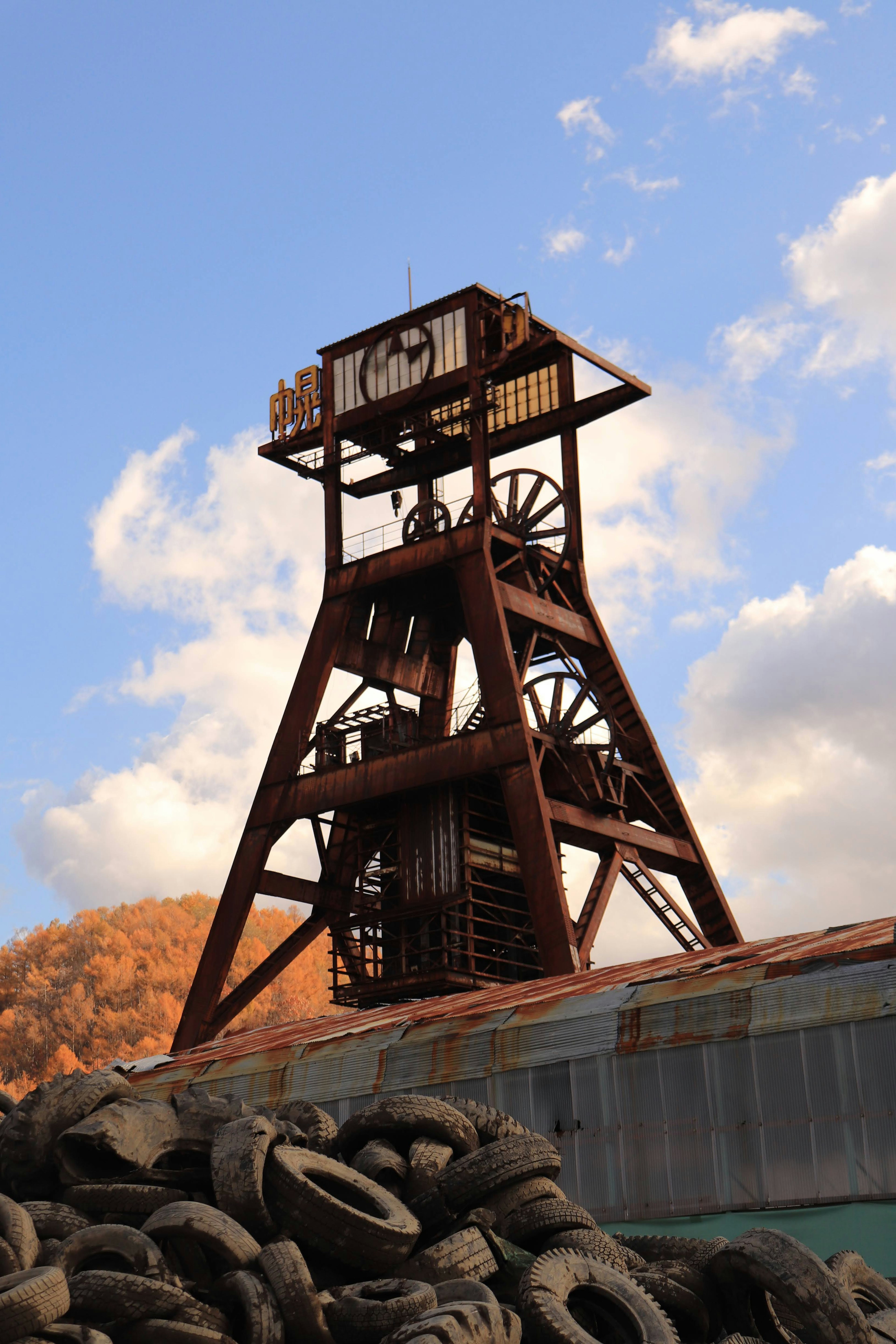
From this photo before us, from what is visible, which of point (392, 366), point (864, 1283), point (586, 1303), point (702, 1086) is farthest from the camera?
point (392, 366)

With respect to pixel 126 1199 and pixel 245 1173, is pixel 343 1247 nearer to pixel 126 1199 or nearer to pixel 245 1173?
pixel 245 1173

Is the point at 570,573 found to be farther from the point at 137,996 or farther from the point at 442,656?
the point at 137,996

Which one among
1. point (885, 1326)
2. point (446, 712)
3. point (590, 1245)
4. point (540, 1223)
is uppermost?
point (446, 712)

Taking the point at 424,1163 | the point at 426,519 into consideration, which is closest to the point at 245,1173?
the point at 424,1163

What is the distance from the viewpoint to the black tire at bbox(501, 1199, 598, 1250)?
9.62 meters

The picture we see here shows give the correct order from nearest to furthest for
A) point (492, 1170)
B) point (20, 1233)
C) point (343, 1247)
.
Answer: point (20, 1233) < point (343, 1247) < point (492, 1170)

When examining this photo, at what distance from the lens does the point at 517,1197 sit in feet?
32.6

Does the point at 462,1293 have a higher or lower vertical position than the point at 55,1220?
lower

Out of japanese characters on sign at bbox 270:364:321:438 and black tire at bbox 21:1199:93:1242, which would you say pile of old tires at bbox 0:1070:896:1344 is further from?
japanese characters on sign at bbox 270:364:321:438

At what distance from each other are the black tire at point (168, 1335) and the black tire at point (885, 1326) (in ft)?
13.8

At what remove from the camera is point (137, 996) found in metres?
80.0

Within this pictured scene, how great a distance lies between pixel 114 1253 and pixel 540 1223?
278 cm

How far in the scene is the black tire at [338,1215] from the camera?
8.71 metres

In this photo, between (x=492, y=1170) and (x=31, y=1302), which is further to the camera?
(x=492, y=1170)
